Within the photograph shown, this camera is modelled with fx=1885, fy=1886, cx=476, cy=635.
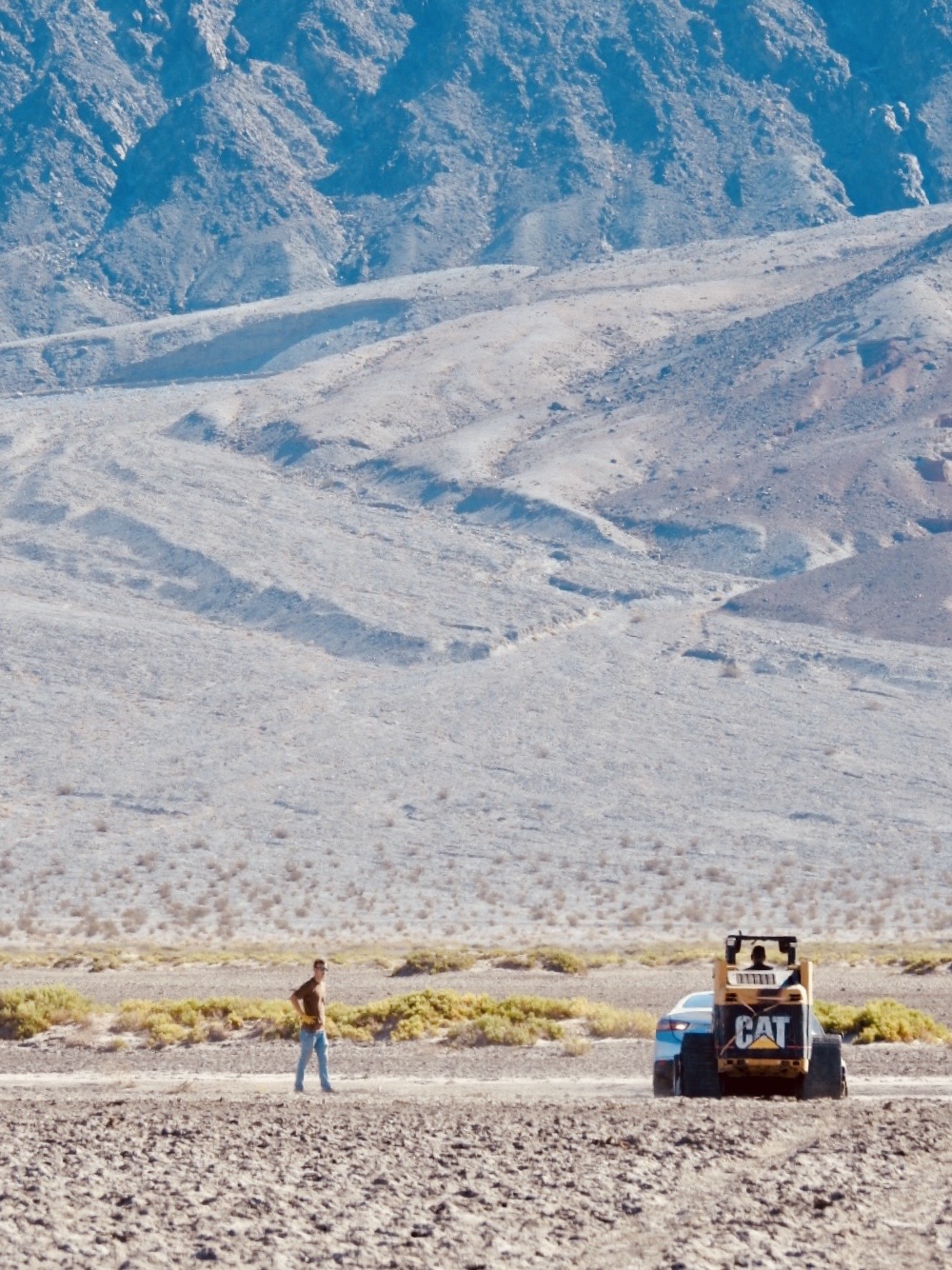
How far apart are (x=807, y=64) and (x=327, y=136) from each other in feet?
136

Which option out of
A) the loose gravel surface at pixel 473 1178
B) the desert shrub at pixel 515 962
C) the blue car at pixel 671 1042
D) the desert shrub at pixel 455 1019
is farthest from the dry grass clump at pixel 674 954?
the blue car at pixel 671 1042

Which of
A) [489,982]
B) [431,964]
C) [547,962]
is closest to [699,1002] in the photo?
[489,982]

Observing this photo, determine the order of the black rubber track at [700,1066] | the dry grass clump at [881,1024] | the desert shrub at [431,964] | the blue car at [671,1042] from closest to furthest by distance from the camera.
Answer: the black rubber track at [700,1066], the blue car at [671,1042], the dry grass clump at [881,1024], the desert shrub at [431,964]

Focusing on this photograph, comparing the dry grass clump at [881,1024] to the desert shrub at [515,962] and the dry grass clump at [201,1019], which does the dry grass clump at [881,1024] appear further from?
the desert shrub at [515,962]

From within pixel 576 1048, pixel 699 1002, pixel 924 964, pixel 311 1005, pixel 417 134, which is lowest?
pixel 576 1048

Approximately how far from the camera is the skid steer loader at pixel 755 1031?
37.0 ft

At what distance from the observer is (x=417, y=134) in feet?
516

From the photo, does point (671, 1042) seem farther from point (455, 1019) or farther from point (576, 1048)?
point (455, 1019)

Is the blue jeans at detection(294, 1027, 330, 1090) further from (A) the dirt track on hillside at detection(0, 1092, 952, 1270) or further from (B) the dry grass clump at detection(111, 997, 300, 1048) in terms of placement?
(B) the dry grass clump at detection(111, 997, 300, 1048)

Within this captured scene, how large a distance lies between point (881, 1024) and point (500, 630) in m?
38.5

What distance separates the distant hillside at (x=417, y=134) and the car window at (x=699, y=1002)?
122 metres

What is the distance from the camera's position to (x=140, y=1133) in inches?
435

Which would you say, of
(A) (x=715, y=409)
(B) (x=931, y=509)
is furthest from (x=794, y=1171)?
(A) (x=715, y=409)

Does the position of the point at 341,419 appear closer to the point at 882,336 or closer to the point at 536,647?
the point at 882,336
